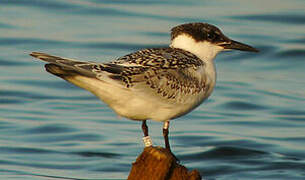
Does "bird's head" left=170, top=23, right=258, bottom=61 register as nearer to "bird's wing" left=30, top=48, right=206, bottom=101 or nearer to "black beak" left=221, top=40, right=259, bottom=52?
"black beak" left=221, top=40, right=259, bottom=52

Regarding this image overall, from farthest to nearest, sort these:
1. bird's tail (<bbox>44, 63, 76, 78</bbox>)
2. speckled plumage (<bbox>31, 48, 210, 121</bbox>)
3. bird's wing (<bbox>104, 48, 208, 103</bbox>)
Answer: bird's wing (<bbox>104, 48, 208, 103</bbox>) < speckled plumage (<bbox>31, 48, 210, 121</bbox>) < bird's tail (<bbox>44, 63, 76, 78</bbox>)

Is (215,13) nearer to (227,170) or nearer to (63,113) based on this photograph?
(63,113)

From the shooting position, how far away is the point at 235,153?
13.8m

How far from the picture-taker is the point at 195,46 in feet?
33.5

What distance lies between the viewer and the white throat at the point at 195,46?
1020 cm

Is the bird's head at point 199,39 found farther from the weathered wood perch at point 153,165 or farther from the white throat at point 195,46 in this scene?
the weathered wood perch at point 153,165

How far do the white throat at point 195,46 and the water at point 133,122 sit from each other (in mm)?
2953

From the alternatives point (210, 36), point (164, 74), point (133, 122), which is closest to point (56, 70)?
point (164, 74)

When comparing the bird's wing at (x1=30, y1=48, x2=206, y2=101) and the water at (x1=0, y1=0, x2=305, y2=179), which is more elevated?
the bird's wing at (x1=30, y1=48, x2=206, y2=101)

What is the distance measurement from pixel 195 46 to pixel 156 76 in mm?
1037

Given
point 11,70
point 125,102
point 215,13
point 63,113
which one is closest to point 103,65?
point 125,102

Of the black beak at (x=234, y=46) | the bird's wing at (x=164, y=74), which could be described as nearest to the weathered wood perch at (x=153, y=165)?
the bird's wing at (x=164, y=74)

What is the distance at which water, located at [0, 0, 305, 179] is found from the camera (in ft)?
44.0

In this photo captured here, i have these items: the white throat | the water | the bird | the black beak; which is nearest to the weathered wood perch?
the bird
